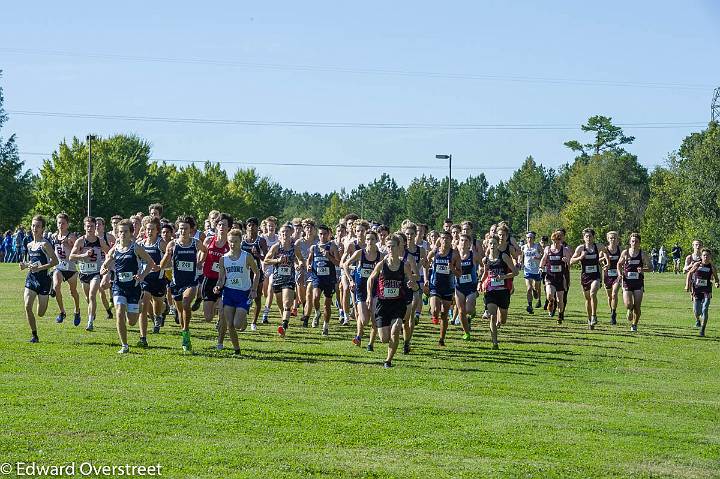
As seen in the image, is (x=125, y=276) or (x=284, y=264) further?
(x=284, y=264)

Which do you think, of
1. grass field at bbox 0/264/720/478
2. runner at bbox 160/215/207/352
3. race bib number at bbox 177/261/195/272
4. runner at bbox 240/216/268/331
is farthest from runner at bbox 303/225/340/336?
race bib number at bbox 177/261/195/272

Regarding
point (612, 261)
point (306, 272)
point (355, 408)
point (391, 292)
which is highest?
point (612, 261)

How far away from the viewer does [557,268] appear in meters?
24.7

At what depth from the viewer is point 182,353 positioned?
51.7 ft

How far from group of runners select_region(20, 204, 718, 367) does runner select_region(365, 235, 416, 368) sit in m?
0.02

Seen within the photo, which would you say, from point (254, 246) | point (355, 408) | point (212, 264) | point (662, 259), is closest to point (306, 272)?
point (254, 246)

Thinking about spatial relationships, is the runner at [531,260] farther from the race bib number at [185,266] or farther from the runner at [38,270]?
the runner at [38,270]

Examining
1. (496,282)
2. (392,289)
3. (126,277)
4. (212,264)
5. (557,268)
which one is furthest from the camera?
(557,268)

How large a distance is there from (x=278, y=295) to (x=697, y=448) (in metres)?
11.7

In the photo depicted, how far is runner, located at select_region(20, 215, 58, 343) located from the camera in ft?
54.2

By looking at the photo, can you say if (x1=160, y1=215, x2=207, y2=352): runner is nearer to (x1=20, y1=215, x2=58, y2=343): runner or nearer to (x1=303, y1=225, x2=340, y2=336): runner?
(x1=20, y1=215, x2=58, y2=343): runner

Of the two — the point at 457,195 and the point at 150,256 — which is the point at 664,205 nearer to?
the point at 457,195

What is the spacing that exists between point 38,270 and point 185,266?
2.35 metres

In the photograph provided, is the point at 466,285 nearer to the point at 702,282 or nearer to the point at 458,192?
the point at 702,282
